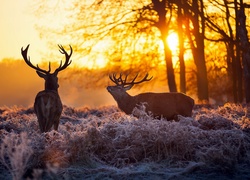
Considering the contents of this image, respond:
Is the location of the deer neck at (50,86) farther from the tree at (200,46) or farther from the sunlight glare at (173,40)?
the sunlight glare at (173,40)

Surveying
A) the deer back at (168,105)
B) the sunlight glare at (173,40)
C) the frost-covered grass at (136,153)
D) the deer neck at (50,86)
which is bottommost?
the frost-covered grass at (136,153)

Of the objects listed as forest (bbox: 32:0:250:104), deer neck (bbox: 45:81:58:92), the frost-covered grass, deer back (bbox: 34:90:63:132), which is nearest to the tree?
forest (bbox: 32:0:250:104)

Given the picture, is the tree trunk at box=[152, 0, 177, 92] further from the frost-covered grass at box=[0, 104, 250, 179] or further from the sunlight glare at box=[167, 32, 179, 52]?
the frost-covered grass at box=[0, 104, 250, 179]

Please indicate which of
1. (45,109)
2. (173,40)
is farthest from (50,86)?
(173,40)

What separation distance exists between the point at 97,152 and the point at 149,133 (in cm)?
89

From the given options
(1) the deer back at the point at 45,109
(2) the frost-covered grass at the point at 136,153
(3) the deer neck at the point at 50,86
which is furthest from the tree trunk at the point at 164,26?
(2) the frost-covered grass at the point at 136,153

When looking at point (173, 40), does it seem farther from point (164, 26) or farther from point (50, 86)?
point (50, 86)

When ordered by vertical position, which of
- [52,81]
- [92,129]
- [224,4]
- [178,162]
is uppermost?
[224,4]

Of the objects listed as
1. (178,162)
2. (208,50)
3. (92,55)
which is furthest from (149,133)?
(208,50)

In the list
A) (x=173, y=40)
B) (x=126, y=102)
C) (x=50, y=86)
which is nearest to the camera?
(x=50, y=86)

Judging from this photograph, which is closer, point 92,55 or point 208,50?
point 92,55

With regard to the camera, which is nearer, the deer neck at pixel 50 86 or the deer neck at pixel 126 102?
the deer neck at pixel 50 86

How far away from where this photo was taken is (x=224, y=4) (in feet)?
81.6

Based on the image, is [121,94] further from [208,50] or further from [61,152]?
[208,50]
